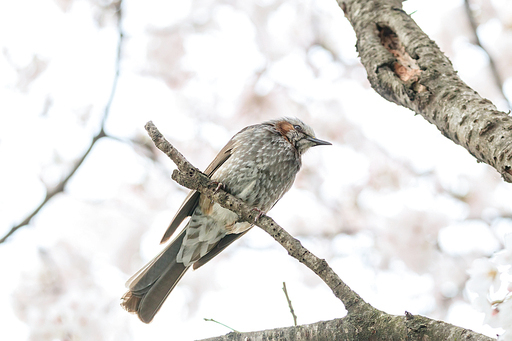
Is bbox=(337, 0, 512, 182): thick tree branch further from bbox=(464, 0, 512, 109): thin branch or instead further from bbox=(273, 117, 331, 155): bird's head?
bbox=(464, 0, 512, 109): thin branch

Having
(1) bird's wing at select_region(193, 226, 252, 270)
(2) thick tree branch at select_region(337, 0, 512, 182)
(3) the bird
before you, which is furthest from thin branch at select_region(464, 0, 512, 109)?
(1) bird's wing at select_region(193, 226, 252, 270)

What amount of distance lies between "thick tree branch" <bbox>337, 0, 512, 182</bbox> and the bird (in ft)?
3.41

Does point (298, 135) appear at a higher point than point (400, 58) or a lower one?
higher

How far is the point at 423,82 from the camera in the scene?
1.64 meters

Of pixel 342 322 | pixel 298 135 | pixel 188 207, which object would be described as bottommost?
pixel 342 322

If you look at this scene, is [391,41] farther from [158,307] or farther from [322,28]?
[322,28]

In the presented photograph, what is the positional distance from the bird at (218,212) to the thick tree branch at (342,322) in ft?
3.14

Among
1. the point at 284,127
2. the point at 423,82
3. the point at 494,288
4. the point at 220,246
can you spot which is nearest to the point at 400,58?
the point at 423,82

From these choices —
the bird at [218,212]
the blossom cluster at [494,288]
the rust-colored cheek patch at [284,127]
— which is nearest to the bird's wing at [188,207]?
the bird at [218,212]

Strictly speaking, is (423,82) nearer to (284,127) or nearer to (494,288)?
(494,288)

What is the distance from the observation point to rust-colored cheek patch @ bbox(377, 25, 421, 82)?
180cm

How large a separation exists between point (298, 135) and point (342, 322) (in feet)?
6.87

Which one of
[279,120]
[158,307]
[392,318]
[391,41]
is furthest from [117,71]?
[392,318]

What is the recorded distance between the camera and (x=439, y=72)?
1642mm
